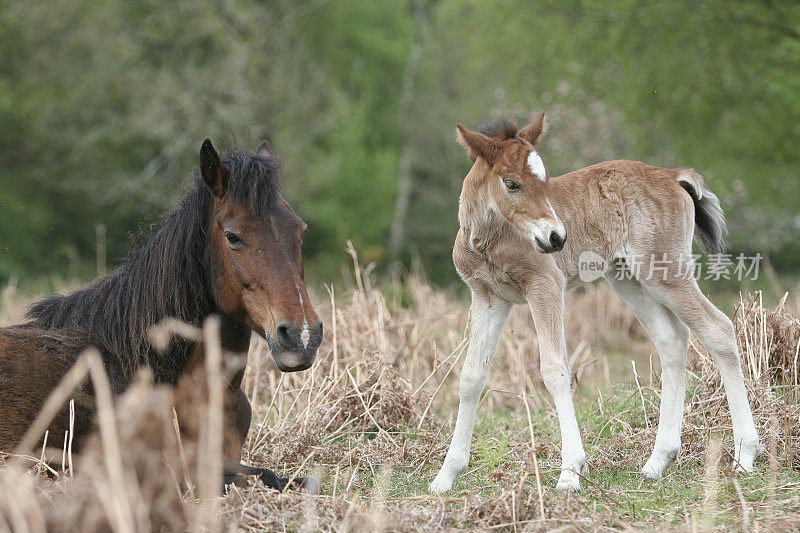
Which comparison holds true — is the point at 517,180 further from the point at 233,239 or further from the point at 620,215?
the point at 233,239

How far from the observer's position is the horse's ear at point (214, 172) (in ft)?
14.7

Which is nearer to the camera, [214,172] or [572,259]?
[214,172]

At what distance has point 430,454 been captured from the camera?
5.72 meters

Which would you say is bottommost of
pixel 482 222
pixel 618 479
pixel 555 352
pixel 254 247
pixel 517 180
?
pixel 618 479

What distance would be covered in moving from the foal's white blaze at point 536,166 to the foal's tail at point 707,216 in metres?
1.41

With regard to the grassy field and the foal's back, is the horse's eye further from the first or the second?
the foal's back

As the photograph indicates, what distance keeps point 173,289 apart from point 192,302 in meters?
0.13

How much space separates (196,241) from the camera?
4.64 m

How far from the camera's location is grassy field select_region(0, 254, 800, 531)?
3473 mm

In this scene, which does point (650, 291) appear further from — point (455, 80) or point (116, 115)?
point (455, 80)

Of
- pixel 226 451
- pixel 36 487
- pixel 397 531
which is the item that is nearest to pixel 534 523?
pixel 397 531

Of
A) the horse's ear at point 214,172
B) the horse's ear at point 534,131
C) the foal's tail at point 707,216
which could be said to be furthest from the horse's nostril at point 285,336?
the foal's tail at point 707,216

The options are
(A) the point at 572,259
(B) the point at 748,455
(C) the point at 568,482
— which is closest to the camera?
(C) the point at 568,482

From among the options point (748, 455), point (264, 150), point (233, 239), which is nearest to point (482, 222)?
point (264, 150)
